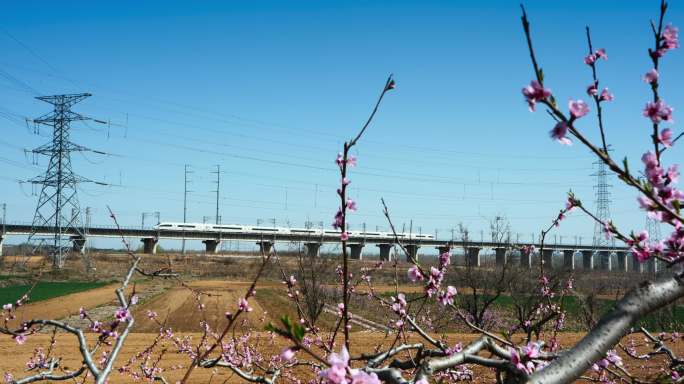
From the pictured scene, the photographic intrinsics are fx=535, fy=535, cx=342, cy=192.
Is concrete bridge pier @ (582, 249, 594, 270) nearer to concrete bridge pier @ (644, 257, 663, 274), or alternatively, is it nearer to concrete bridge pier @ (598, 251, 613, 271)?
concrete bridge pier @ (598, 251, 613, 271)

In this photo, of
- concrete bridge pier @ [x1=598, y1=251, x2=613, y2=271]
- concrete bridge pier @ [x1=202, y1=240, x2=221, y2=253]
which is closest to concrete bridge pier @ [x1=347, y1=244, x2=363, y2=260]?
concrete bridge pier @ [x1=202, y1=240, x2=221, y2=253]

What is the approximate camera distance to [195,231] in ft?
232

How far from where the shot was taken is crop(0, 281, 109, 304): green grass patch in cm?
3083

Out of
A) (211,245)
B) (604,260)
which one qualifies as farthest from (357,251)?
(604,260)

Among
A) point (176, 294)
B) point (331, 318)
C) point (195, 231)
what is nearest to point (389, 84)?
point (331, 318)

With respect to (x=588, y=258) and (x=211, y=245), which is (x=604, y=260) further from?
(x=211, y=245)

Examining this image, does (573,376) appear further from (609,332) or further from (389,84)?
(389,84)

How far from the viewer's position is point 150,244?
6900 centimetres

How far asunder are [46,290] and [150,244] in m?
32.8

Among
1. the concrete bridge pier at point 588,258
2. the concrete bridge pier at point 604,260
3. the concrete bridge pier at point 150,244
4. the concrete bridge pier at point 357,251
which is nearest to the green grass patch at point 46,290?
the concrete bridge pier at point 150,244

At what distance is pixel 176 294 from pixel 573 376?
35.0 m

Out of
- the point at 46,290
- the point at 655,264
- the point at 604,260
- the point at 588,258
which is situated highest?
the point at 655,264

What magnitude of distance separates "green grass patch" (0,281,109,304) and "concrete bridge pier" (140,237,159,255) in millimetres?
23688

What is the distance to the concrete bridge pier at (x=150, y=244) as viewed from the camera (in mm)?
68062
